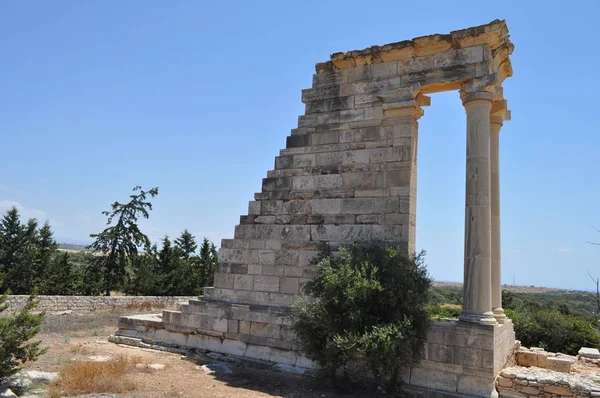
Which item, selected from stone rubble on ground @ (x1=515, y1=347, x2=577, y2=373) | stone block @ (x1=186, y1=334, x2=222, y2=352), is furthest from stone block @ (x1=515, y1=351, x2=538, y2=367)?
stone block @ (x1=186, y1=334, x2=222, y2=352)

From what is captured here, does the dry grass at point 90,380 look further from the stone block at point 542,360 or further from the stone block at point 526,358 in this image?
the stone block at point 542,360

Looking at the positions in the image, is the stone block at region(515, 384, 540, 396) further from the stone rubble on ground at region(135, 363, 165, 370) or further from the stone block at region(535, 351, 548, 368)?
the stone rubble on ground at region(135, 363, 165, 370)

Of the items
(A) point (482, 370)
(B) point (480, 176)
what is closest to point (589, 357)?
(A) point (482, 370)

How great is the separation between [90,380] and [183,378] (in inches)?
64.1

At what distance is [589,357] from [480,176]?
18.4 ft

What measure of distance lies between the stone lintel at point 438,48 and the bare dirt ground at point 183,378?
6789mm

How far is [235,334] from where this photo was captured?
9633mm

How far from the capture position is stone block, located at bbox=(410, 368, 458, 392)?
7.53 meters

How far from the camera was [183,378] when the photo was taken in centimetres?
797

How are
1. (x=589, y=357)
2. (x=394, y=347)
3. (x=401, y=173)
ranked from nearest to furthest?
(x=394, y=347)
(x=401, y=173)
(x=589, y=357)

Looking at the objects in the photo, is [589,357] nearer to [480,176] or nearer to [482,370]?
[482,370]

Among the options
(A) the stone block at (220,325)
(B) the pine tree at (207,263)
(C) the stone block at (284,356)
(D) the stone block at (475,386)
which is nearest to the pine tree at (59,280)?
(B) the pine tree at (207,263)

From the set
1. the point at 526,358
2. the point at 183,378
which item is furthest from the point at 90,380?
the point at 526,358

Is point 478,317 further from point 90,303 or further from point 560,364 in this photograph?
point 90,303
